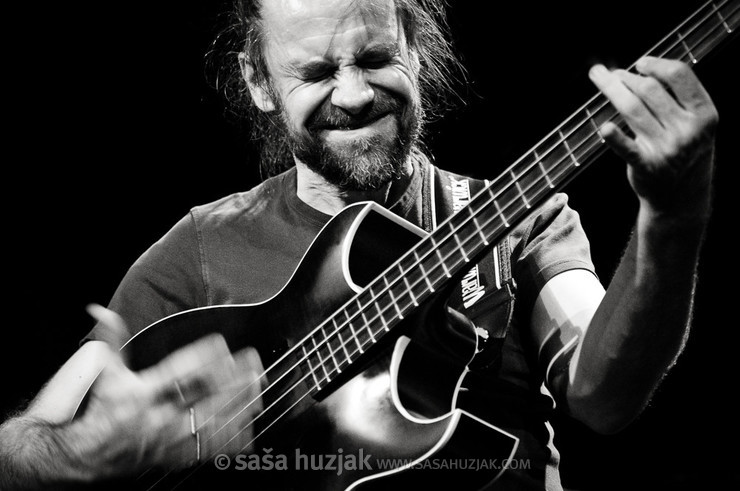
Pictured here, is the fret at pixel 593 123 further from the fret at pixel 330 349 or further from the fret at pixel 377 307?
the fret at pixel 330 349

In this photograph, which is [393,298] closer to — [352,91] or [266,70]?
[352,91]

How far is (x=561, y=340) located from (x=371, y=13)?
3.01 feet

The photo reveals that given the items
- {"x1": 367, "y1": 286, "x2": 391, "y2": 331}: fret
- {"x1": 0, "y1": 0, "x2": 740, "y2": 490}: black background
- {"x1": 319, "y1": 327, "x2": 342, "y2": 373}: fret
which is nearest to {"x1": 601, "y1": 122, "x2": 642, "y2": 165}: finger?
{"x1": 367, "y1": 286, "x2": 391, "y2": 331}: fret

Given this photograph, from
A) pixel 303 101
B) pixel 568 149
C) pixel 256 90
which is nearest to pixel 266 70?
pixel 256 90

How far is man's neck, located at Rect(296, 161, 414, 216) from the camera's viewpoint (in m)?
2.00

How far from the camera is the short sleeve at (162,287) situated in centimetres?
197

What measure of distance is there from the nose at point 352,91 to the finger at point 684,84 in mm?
843

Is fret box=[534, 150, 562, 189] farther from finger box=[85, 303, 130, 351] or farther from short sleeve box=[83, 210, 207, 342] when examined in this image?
short sleeve box=[83, 210, 207, 342]

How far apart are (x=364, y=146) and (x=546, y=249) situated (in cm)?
49

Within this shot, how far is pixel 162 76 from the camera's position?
2736 mm

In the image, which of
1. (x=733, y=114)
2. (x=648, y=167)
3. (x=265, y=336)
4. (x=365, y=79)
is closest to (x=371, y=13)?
(x=365, y=79)

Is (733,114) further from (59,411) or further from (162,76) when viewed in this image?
(59,411)

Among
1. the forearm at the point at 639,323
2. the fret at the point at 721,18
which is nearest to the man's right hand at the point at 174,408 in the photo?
the forearm at the point at 639,323

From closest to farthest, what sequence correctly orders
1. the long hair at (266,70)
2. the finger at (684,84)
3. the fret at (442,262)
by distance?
1. the finger at (684,84)
2. the fret at (442,262)
3. the long hair at (266,70)
